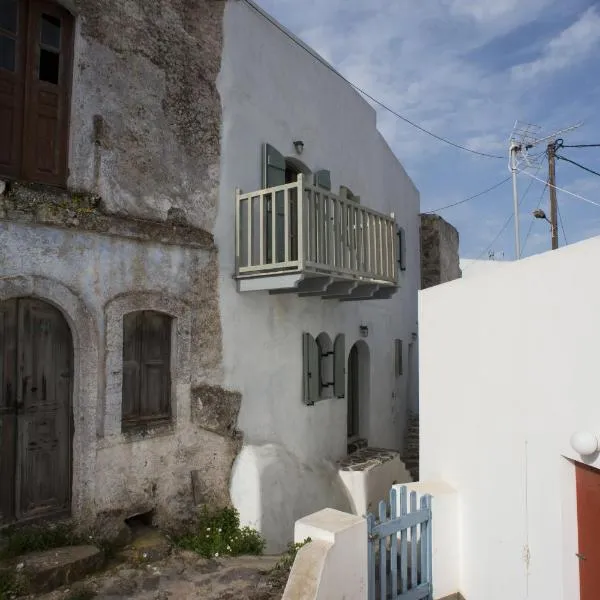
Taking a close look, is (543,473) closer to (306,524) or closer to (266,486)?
(306,524)

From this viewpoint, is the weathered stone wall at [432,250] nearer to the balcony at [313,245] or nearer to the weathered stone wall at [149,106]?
the balcony at [313,245]

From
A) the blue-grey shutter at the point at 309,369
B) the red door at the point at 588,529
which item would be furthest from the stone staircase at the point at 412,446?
the red door at the point at 588,529

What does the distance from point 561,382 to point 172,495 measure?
447 cm

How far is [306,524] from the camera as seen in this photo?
444 centimetres

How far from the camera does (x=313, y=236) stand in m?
6.88

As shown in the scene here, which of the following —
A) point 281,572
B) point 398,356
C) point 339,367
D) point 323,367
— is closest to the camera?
point 281,572

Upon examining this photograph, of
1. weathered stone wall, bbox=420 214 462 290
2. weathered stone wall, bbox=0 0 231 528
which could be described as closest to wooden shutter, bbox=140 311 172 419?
weathered stone wall, bbox=0 0 231 528

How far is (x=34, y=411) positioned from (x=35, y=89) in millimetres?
3391

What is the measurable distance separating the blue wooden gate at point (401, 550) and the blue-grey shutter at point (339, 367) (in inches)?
149

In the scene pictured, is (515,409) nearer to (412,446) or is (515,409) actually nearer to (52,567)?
(52,567)

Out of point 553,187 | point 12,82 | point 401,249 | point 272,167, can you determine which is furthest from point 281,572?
point 553,187

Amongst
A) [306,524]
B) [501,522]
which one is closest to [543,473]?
[501,522]

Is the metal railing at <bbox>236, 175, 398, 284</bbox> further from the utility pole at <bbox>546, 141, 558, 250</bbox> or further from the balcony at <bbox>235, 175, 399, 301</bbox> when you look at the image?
the utility pole at <bbox>546, 141, 558, 250</bbox>

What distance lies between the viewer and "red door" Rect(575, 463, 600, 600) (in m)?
4.00
